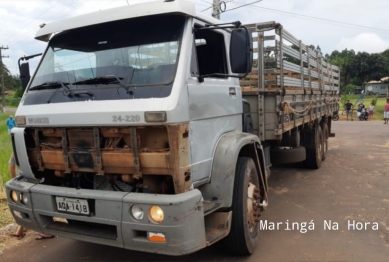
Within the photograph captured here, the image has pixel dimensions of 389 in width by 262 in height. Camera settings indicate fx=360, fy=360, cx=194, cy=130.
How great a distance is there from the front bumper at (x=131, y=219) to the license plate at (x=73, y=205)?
33 millimetres

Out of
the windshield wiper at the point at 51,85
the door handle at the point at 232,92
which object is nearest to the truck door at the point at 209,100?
the door handle at the point at 232,92

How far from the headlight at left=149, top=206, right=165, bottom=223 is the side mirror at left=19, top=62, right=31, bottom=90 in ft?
7.39

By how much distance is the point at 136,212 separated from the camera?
2.74 meters

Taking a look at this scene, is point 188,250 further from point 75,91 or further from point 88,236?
point 75,91

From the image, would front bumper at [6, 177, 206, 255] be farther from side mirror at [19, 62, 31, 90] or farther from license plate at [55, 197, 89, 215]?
side mirror at [19, 62, 31, 90]

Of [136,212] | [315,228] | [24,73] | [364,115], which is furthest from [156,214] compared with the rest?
[364,115]

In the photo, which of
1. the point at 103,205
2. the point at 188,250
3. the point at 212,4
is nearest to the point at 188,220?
the point at 188,250

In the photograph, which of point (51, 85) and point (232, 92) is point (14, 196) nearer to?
point (51, 85)

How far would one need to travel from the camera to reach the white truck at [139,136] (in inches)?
107

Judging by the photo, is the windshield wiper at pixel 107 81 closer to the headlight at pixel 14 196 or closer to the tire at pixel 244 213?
the headlight at pixel 14 196

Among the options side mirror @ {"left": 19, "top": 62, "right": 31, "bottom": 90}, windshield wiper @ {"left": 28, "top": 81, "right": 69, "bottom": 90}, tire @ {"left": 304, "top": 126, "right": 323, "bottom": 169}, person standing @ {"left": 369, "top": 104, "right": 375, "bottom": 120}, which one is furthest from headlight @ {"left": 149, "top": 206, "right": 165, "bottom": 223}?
person standing @ {"left": 369, "top": 104, "right": 375, "bottom": 120}

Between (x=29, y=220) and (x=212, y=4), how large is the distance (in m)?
12.7

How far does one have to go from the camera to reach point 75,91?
3.09 metres

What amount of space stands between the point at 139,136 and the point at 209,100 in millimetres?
817
